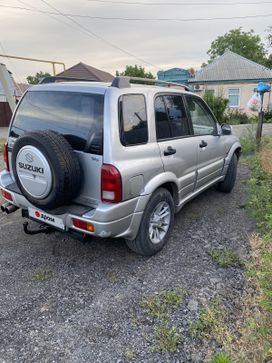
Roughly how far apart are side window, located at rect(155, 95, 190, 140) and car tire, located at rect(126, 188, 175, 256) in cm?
66

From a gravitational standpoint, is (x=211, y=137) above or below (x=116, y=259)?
above

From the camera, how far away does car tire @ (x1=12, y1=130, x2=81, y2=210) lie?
8.44ft

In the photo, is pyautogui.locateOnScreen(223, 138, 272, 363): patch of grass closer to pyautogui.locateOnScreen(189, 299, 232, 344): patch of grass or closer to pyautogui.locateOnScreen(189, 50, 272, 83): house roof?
pyautogui.locateOnScreen(189, 299, 232, 344): patch of grass

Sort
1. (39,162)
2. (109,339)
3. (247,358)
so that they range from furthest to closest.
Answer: (39,162), (109,339), (247,358)

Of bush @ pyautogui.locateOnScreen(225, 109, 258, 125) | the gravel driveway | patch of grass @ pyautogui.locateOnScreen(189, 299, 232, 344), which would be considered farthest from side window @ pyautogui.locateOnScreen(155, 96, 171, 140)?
bush @ pyautogui.locateOnScreen(225, 109, 258, 125)

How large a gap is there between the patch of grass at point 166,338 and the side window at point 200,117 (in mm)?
2507

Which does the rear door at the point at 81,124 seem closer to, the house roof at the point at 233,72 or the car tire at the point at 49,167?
the car tire at the point at 49,167

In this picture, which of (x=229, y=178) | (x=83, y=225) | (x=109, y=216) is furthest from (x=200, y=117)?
(x=83, y=225)

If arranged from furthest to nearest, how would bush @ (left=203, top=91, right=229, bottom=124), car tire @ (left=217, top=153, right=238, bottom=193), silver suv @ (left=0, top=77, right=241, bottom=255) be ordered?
bush @ (left=203, top=91, right=229, bottom=124)
car tire @ (left=217, top=153, right=238, bottom=193)
silver suv @ (left=0, top=77, right=241, bottom=255)

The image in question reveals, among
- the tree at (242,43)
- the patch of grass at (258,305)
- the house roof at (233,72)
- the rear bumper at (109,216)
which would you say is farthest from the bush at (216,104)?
the tree at (242,43)

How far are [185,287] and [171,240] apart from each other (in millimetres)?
950

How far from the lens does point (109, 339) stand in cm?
230

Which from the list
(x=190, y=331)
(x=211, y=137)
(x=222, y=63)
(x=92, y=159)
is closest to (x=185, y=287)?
(x=190, y=331)

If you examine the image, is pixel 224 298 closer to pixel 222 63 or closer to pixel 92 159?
pixel 92 159
